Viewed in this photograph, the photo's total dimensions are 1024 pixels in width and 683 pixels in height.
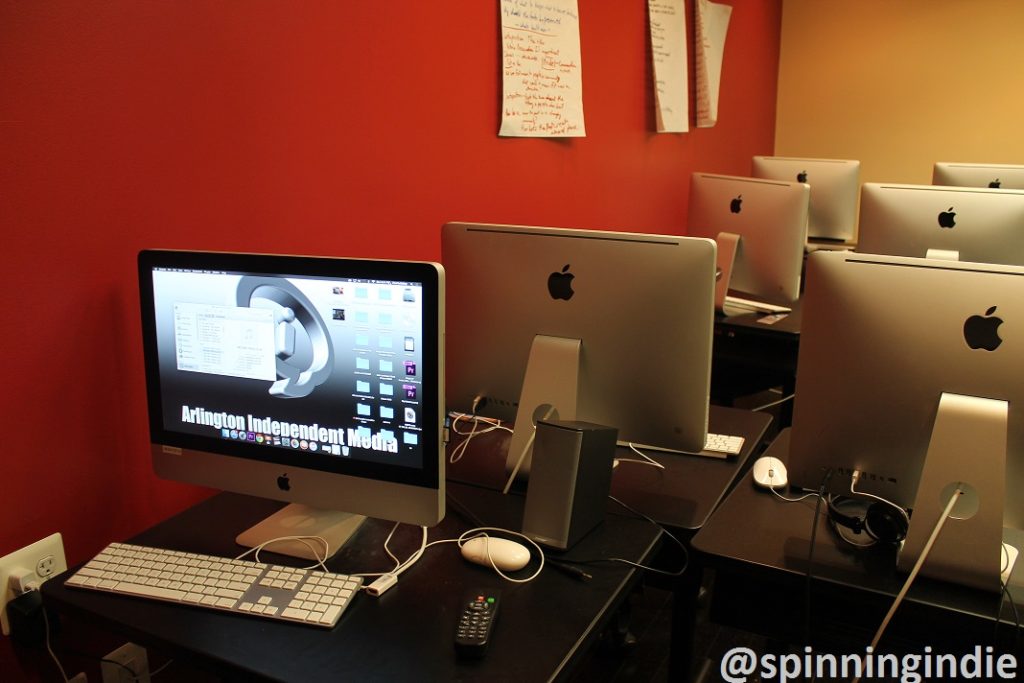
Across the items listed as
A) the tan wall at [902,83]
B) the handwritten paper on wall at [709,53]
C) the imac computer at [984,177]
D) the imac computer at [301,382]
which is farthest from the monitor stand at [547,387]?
the tan wall at [902,83]

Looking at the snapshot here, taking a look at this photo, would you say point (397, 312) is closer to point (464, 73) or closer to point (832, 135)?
point (464, 73)

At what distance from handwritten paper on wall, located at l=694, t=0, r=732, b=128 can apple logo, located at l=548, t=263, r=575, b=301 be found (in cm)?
296

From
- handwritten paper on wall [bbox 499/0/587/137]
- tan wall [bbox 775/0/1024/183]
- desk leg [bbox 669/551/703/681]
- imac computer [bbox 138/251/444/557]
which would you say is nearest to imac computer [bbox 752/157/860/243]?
handwritten paper on wall [bbox 499/0/587/137]

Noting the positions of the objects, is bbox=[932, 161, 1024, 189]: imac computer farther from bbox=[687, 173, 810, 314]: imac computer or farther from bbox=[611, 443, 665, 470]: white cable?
bbox=[611, 443, 665, 470]: white cable

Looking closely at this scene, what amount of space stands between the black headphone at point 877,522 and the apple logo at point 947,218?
1274 mm

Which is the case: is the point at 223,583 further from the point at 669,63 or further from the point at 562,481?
the point at 669,63

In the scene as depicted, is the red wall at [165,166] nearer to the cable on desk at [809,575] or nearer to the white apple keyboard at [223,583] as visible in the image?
the white apple keyboard at [223,583]

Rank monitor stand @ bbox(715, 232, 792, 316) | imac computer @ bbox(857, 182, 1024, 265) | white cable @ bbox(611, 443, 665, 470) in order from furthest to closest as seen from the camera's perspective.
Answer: monitor stand @ bbox(715, 232, 792, 316)
imac computer @ bbox(857, 182, 1024, 265)
white cable @ bbox(611, 443, 665, 470)

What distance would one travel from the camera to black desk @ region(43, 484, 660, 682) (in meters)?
1.15

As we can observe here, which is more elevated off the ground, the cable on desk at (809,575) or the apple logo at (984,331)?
the apple logo at (984,331)

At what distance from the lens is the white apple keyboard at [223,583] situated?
1265mm

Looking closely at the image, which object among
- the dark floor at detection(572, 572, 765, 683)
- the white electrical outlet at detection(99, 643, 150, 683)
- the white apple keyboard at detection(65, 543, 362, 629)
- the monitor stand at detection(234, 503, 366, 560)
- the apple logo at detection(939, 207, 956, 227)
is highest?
the apple logo at detection(939, 207, 956, 227)

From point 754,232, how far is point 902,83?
10.4ft

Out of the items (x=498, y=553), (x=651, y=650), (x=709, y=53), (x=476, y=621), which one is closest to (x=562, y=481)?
(x=498, y=553)
